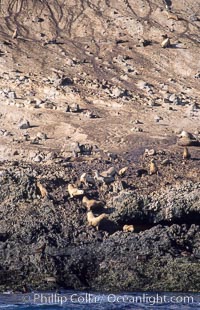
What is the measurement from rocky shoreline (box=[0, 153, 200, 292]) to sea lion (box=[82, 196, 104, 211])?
10 cm

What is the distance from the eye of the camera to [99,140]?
23656 mm

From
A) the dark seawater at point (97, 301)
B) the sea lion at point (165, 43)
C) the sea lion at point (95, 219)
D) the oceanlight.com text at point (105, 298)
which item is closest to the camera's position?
the dark seawater at point (97, 301)

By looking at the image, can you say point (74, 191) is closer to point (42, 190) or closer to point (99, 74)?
point (42, 190)

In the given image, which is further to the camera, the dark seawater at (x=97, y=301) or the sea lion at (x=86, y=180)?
the sea lion at (x=86, y=180)

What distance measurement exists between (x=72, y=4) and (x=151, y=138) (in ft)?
29.5

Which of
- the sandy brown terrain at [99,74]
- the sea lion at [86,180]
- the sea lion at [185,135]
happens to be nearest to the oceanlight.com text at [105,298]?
the sea lion at [86,180]

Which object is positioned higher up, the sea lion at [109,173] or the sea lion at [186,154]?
the sea lion at [109,173]

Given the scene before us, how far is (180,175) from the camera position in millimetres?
21391

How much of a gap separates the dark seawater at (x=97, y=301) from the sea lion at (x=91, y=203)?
228cm

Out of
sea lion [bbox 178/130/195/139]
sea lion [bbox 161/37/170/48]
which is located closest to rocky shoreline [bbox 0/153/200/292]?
sea lion [bbox 178/130/195/139]

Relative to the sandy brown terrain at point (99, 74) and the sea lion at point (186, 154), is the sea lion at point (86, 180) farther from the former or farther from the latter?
the sea lion at point (186, 154)

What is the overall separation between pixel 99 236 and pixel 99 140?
4920 millimetres

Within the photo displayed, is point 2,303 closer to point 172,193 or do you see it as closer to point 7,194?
point 7,194

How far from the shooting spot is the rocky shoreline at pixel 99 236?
1827 cm
